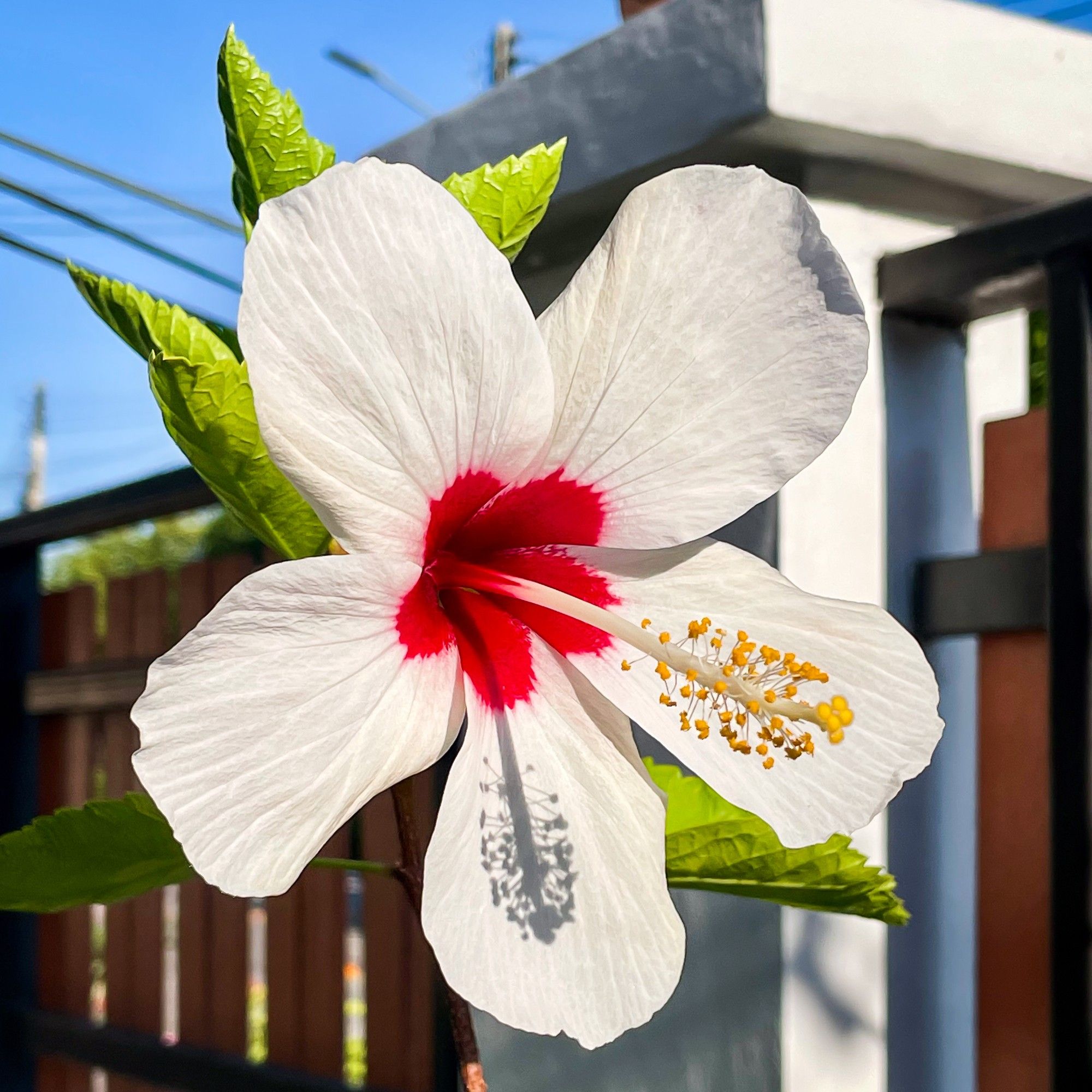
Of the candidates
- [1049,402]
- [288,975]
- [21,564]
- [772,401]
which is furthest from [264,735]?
[21,564]

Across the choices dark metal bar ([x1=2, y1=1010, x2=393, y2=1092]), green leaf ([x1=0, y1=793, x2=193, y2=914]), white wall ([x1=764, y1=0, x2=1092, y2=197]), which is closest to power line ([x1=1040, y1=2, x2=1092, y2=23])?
white wall ([x1=764, y1=0, x2=1092, y2=197])

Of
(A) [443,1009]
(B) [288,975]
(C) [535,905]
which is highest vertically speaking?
(C) [535,905]

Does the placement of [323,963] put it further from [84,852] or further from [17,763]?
[84,852]

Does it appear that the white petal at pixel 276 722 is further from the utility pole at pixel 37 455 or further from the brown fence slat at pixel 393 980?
the utility pole at pixel 37 455

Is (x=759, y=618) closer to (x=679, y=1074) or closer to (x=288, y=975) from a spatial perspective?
(x=679, y=1074)

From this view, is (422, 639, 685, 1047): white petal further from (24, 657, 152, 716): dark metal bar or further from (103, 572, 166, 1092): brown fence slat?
(103, 572, 166, 1092): brown fence slat

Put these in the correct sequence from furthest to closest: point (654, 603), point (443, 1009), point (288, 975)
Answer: point (288, 975) → point (443, 1009) → point (654, 603)

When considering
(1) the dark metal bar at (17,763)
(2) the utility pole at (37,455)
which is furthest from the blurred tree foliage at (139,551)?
(1) the dark metal bar at (17,763)
